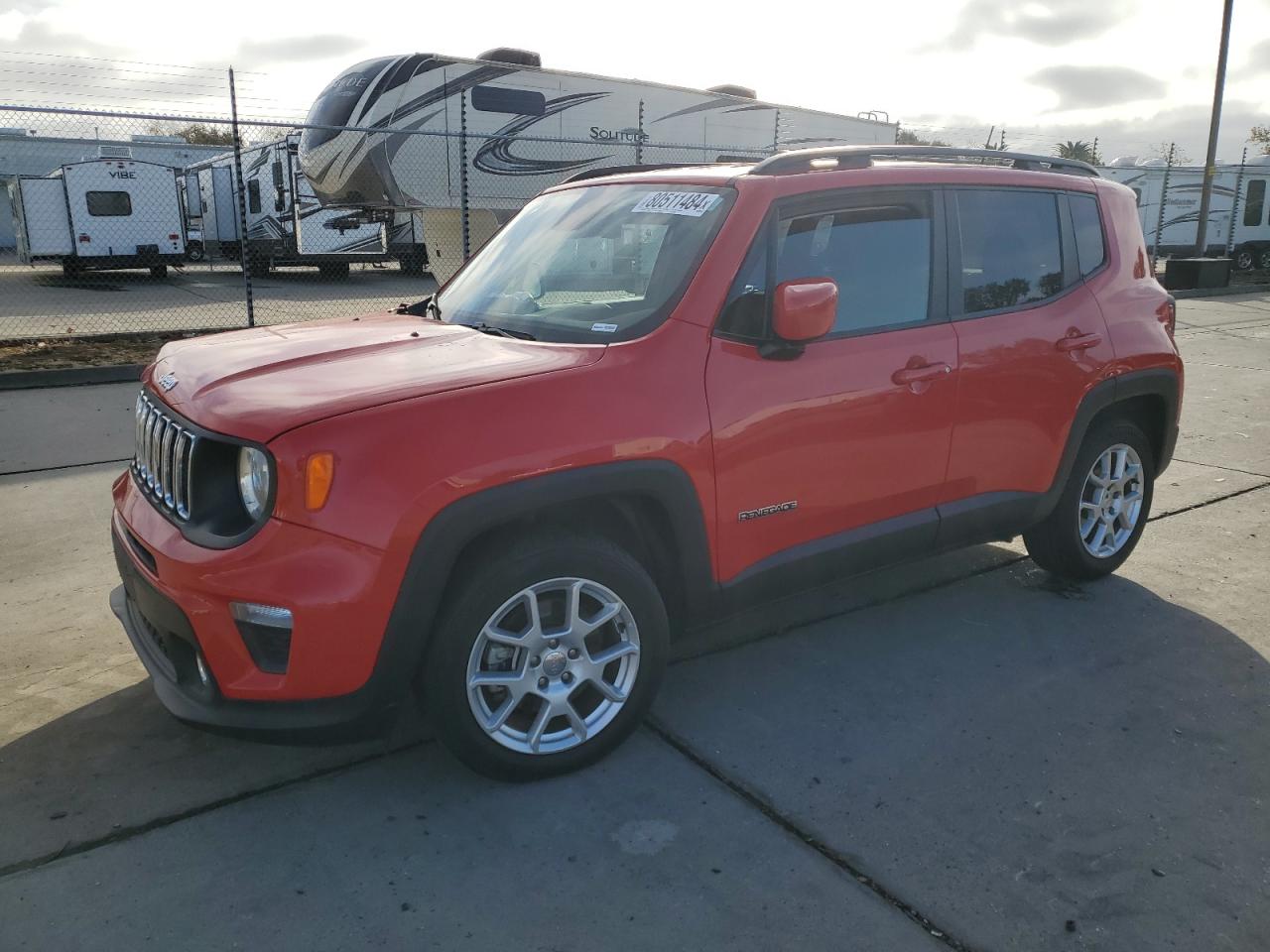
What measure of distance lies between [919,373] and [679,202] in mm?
1062

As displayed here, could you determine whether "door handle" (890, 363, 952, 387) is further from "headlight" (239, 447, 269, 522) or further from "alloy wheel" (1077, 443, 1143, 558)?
"headlight" (239, 447, 269, 522)

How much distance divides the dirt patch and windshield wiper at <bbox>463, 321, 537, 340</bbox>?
7355mm

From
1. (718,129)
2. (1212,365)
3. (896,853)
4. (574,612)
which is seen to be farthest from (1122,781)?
(718,129)

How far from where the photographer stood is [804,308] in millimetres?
3090

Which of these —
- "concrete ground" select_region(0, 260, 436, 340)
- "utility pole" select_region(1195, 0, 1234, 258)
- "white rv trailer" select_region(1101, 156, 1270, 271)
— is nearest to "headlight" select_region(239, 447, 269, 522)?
"concrete ground" select_region(0, 260, 436, 340)

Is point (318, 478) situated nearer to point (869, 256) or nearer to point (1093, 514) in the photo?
point (869, 256)

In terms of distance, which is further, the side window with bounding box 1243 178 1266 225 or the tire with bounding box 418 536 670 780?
the side window with bounding box 1243 178 1266 225

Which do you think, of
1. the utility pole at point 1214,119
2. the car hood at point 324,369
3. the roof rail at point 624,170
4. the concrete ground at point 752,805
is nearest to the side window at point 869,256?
the roof rail at point 624,170

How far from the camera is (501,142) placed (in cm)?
1563

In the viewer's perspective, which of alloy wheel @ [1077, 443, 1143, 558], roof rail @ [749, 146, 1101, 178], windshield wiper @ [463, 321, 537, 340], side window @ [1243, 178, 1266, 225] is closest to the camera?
windshield wiper @ [463, 321, 537, 340]

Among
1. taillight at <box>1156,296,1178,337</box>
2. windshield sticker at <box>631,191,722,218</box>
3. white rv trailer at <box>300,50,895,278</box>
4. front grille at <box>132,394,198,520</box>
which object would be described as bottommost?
front grille at <box>132,394,198,520</box>

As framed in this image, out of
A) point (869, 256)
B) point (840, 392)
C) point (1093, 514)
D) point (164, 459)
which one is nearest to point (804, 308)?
point (840, 392)

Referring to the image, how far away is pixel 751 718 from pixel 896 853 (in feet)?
2.63

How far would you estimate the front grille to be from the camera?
2844mm
